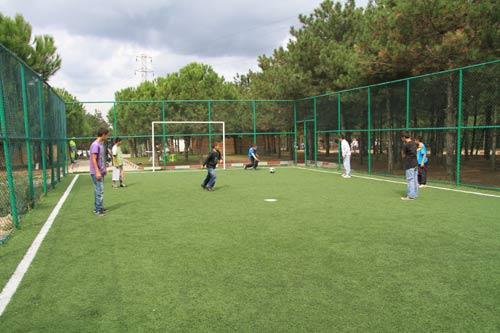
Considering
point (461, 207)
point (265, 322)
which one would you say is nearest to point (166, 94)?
point (461, 207)

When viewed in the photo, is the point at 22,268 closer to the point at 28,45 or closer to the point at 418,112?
the point at 28,45

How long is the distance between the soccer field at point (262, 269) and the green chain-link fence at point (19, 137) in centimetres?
58

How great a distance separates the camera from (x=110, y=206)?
10250mm

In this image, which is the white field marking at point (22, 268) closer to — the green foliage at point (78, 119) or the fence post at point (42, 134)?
the fence post at point (42, 134)

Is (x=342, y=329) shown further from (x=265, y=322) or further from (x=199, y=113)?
(x=199, y=113)

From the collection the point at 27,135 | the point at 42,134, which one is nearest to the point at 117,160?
the point at 42,134

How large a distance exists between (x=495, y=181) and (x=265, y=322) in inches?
617

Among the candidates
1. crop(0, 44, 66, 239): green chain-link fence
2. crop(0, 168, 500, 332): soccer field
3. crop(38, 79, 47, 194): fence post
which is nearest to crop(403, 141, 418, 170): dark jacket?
crop(0, 168, 500, 332): soccer field

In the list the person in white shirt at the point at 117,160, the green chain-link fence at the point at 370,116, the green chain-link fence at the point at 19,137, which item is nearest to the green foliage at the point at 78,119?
the green chain-link fence at the point at 370,116

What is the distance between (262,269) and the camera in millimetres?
5184

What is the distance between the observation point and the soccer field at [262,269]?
3816mm

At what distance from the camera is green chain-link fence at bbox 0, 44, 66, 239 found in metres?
7.72

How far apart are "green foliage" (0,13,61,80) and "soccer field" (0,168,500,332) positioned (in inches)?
452

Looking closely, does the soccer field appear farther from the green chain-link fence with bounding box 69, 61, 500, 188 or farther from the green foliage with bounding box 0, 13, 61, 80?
the green foliage with bounding box 0, 13, 61, 80
